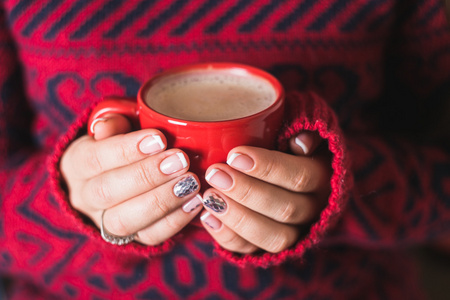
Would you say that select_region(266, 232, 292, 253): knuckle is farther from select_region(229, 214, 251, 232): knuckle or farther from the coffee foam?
the coffee foam

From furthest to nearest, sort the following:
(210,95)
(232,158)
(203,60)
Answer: (203,60) < (210,95) < (232,158)

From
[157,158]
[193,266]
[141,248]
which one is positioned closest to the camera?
[157,158]

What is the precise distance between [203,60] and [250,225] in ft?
0.92

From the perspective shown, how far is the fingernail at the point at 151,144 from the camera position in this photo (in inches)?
15.2

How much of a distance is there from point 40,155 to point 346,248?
0.56 metres

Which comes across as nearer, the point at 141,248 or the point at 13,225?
the point at 141,248

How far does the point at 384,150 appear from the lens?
25.0 inches

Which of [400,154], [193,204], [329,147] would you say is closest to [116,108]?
[193,204]

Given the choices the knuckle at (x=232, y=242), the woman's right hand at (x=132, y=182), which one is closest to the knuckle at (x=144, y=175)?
the woman's right hand at (x=132, y=182)

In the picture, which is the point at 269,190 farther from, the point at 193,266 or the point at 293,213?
the point at 193,266

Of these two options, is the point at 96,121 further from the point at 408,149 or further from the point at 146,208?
the point at 408,149

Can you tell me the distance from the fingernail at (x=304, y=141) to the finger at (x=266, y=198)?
5 cm

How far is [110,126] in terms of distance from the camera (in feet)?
1.39

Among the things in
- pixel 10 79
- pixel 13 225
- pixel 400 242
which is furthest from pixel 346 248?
pixel 10 79
